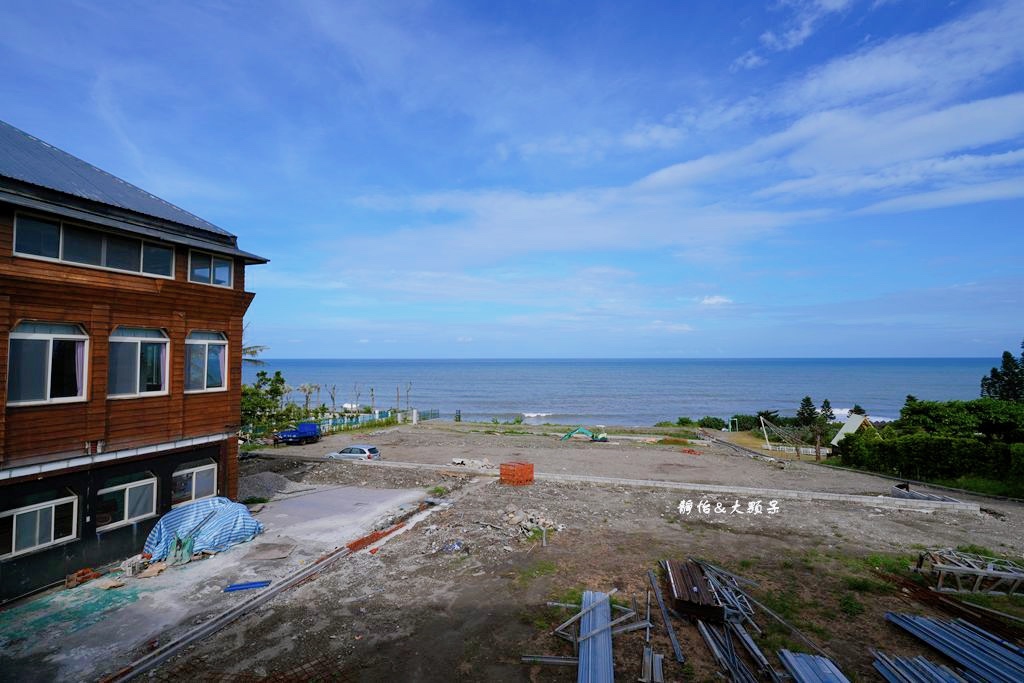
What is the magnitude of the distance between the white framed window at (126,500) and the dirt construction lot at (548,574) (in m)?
5.42

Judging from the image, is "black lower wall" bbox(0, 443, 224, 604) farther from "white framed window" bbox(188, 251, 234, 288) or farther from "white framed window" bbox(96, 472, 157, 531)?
"white framed window" bbox(188, 251, 234, 288)

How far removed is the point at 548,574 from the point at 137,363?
12910mm

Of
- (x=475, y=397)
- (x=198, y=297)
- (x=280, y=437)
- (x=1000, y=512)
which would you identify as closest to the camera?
(x=198, y=297)

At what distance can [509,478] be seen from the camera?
995 inches

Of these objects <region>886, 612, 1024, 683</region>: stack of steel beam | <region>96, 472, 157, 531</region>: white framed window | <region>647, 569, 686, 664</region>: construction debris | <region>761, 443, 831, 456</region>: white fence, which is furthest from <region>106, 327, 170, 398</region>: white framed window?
<region>761, 443, 831, 456</region>: white fence

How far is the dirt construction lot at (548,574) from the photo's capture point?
10.2 m

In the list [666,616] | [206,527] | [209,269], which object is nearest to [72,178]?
[209,269]

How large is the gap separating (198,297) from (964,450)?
3550 cm

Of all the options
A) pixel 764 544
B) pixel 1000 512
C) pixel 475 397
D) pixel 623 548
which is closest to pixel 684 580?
pixel 623 548

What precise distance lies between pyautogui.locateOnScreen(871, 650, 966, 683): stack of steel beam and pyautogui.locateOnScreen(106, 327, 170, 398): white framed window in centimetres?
1864

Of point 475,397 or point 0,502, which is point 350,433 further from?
point 475,397

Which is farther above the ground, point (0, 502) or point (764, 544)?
point (0, 502)

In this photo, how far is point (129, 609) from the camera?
38.5 feet

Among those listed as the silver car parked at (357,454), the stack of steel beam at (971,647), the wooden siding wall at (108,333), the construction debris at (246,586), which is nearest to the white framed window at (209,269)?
the wooden siding wall at (108,333)
